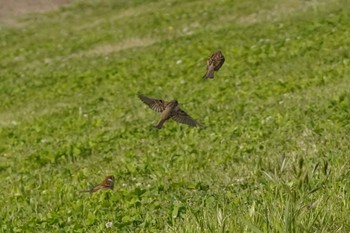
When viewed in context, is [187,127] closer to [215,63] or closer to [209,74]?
[215,63]

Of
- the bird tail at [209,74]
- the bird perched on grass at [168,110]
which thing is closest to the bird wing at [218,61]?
the bird tail at [209,74]

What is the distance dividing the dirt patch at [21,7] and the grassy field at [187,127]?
8.88 metres

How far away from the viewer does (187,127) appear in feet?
45.9

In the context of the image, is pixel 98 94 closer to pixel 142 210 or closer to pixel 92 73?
pixel 92 73

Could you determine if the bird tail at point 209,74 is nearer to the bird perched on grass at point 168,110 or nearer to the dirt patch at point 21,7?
the bird perched on grass at point 168,110

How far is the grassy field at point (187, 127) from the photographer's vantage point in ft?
23.9

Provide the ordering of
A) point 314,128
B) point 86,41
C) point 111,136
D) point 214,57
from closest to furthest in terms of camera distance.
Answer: point 214,57
point 314,128
point 111,136
point 86,41

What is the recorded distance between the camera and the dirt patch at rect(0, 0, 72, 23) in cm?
4269

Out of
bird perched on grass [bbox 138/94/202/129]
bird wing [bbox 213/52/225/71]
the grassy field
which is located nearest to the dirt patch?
the grassy field

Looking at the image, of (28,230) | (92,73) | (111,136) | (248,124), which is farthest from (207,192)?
(92,73)

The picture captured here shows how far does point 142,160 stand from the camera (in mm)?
11531

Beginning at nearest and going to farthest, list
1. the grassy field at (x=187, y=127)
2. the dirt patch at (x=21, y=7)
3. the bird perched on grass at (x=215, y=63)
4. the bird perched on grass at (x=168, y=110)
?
the bird perched on grass at (x=168, y=110)
the bird perched on grass at (x=215, y=63)
the grassy field at (x=187, y=127)
the dirt patch at (x=21, y=7)

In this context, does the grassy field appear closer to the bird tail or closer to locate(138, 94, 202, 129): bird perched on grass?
locate(138, 94, 202, 129): bird perched on grass

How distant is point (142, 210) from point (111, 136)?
635 cm
